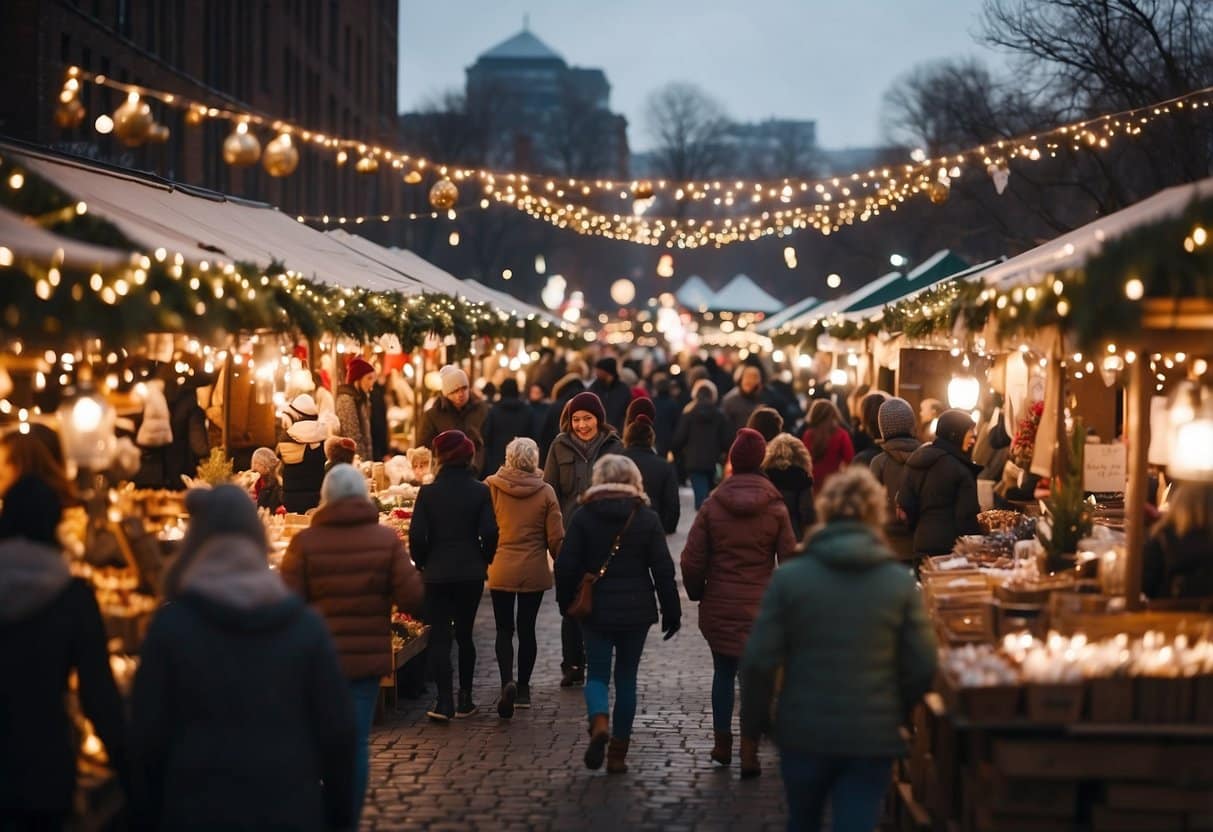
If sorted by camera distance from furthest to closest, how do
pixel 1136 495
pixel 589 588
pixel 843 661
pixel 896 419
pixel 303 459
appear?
1. pixel 303 459
2. pixel 896 419
3. pixel 589 588
4. pixel 1136 495
5. pixel 843 661

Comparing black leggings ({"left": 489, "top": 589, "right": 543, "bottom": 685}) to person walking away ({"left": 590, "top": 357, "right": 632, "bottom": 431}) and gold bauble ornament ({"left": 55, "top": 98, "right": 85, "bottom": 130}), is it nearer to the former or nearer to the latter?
gold bauble ornament ({"left": 55, "top": 98, "right": 85, "bottom": 130})

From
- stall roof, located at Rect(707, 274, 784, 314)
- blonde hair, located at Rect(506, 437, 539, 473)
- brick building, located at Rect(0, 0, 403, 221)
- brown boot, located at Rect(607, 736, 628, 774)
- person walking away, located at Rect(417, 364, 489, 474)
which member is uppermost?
brick building, located at Rect(0, 0, 403, 221)

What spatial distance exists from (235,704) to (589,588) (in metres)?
4.27

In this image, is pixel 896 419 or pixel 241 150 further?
pixel 241 150

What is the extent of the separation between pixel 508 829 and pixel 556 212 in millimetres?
19721

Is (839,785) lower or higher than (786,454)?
lower

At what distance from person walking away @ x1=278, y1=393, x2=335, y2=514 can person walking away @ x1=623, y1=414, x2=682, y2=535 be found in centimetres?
261

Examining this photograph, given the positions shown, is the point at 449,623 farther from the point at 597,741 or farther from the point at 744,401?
the point at 744,401

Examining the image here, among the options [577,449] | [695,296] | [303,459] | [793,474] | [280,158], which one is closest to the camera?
[793,474]

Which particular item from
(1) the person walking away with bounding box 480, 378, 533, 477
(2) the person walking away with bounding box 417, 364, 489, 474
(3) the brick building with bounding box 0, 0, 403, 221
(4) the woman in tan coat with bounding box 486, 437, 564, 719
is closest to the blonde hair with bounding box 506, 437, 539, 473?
(4) the woman in tan coat with bounding box 486, 437, 564, 719

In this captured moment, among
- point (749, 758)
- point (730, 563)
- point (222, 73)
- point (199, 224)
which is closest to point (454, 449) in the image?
point (730, 563)

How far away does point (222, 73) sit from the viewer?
124 ft

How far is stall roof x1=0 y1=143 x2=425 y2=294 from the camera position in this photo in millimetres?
10058

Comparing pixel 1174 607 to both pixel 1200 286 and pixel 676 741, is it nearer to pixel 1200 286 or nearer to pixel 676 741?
pixel 1200 286
